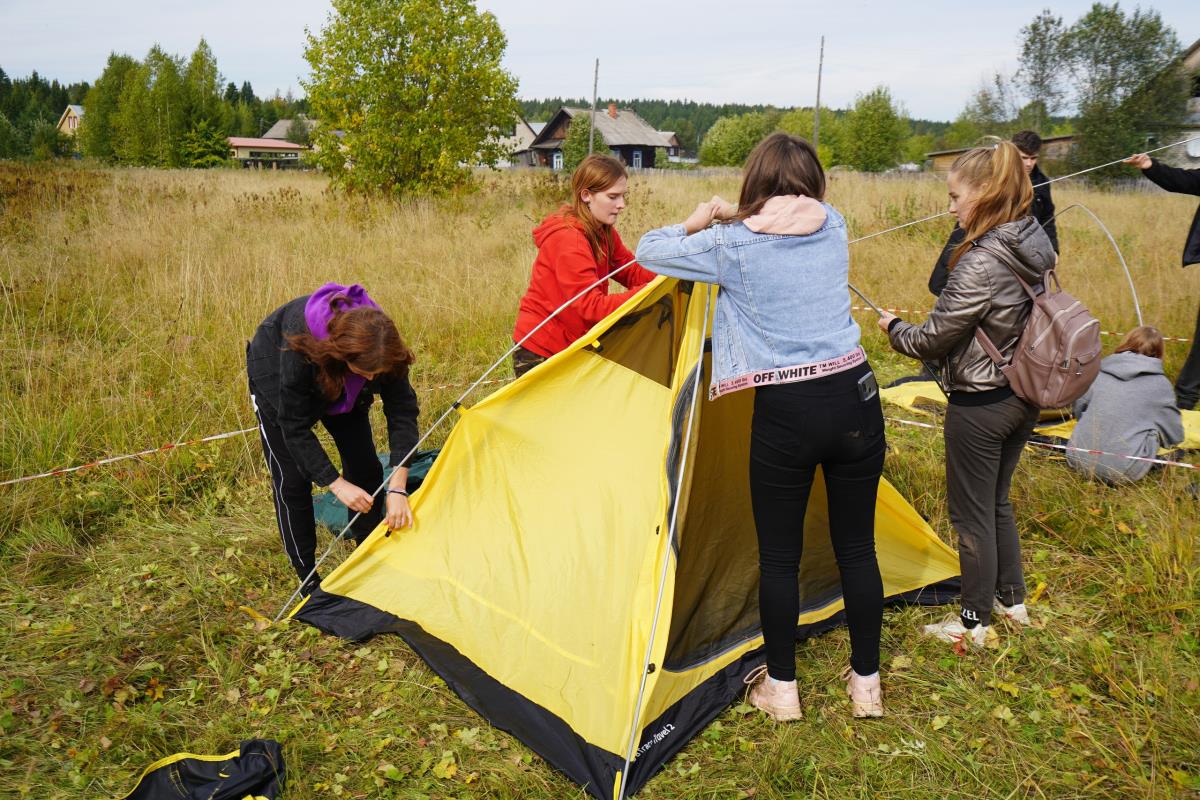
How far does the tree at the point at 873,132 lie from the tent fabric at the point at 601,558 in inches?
1548

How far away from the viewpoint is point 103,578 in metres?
3.78

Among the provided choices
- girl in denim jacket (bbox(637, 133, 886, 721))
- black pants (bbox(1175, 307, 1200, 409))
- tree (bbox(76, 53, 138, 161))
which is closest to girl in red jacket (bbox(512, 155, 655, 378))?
girl in denim jacket (bbox(637, 133, 886, 721))

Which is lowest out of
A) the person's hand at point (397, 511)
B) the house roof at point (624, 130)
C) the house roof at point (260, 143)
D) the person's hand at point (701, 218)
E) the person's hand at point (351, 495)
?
the person's hand at point (397, 511)

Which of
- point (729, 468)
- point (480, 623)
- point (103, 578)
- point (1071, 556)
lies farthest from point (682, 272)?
point (103, 578)

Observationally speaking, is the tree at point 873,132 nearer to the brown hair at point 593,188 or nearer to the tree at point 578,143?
the tree at point 578,143

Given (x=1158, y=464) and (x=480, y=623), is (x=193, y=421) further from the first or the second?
(x=1158, y=464)

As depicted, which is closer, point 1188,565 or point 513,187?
point 1188,565

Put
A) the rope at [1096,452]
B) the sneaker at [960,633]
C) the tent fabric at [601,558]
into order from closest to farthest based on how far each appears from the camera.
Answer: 1. the tent fabric at [601,558]
2. the sneaker at [960,633]
3. the rope at [1096,452]

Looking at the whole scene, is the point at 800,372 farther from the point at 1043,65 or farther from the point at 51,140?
the point at 51,140

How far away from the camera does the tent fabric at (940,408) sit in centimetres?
458

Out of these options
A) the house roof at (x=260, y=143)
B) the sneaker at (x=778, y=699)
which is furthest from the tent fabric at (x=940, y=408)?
the house roof at (x=260, y=143)

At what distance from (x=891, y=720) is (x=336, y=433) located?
2.41 m

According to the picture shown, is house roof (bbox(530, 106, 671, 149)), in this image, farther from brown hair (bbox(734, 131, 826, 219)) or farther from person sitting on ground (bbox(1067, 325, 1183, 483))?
brown hair (bbox(734, 131, 826, 219))

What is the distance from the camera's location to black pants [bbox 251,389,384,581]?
3246 millimetres
